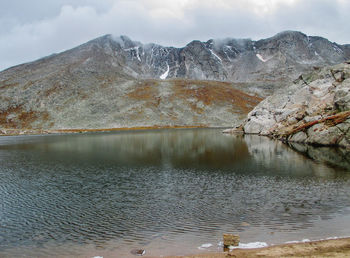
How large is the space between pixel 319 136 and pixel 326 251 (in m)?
62.0

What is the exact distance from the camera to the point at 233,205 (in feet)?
82.7

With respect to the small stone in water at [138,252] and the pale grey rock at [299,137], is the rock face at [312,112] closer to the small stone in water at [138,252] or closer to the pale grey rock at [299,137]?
A: the pale grey rock at [299,137]

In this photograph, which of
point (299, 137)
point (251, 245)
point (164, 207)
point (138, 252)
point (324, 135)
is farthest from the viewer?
point (299, 137)

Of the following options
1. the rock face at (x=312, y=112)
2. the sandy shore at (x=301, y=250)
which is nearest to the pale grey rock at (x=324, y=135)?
the rock face at (x=312, y=112)

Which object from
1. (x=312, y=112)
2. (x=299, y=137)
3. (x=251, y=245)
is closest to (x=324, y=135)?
(x=299, y=137)

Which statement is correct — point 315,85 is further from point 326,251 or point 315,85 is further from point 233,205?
point 326,251

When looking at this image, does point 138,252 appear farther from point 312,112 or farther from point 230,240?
point 312,112

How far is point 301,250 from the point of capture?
50.0 feet

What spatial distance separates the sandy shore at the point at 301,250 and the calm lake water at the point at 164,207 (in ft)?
4.75

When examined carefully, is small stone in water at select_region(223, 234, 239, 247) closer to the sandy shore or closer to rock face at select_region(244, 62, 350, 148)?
the sandy shore

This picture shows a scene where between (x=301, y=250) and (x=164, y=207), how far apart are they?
12.7 metres

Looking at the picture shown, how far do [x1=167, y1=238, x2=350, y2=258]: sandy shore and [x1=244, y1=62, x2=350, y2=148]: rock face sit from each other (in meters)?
55.7

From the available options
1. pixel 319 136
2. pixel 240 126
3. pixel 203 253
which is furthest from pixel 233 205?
pixel 240 126

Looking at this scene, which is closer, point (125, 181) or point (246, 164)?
point (125, 181)
